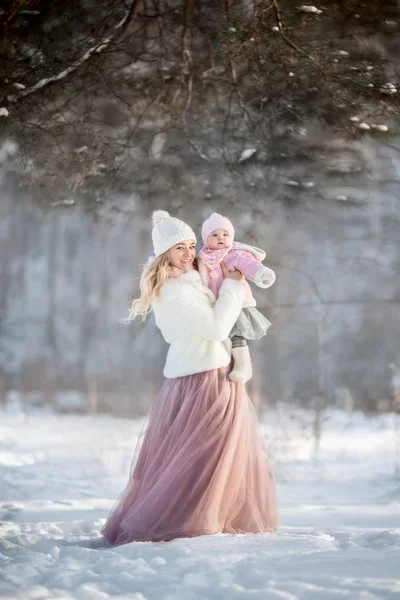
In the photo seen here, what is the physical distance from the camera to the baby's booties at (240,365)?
3.98 metres

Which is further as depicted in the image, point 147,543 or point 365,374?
point 365,374

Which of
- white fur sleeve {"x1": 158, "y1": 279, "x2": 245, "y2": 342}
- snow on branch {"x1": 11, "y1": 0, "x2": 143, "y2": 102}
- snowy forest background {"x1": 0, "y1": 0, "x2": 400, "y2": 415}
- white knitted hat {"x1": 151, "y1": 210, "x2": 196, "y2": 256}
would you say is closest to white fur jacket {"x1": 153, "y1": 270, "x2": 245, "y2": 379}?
white fur sleeve {"x1": 158, "y1": 279, "x2": 245, "y2": 342}

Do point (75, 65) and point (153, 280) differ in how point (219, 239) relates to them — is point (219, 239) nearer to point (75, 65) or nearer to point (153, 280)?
point (153, 280)

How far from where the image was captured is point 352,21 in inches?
272

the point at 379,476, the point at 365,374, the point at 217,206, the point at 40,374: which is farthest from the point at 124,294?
the point at 379,476

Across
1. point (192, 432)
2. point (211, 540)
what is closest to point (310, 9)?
point (192, 432)

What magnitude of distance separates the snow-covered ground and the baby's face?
4.27 ft

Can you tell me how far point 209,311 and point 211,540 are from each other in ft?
3.27

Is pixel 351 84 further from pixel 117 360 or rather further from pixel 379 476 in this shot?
pixel 117 360

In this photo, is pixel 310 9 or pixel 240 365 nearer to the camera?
pixel 240 365

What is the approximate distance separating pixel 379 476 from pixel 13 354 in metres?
11.8

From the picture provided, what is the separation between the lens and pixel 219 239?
13.0 feet

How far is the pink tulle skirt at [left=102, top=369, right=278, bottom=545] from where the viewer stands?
3748 millimetres

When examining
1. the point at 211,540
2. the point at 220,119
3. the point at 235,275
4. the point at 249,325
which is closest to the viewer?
the point at 211,540
